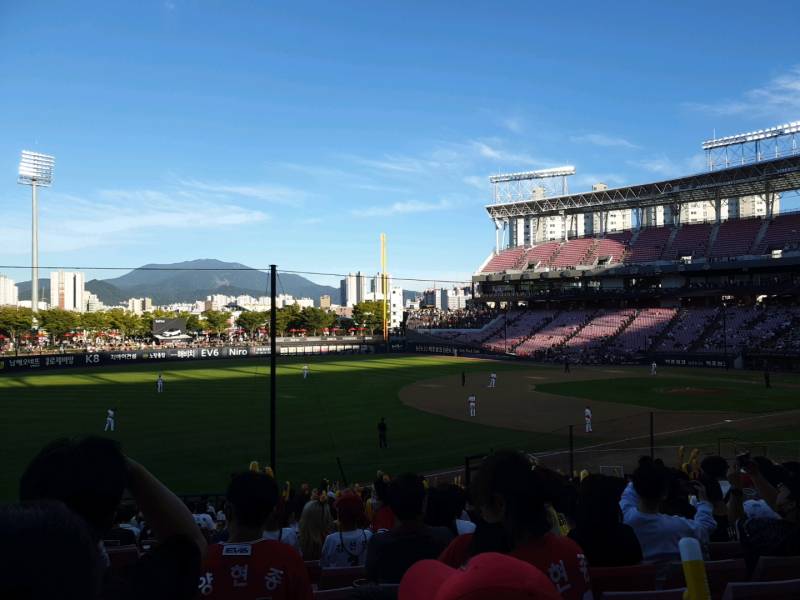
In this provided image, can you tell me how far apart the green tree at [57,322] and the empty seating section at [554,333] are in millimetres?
71290

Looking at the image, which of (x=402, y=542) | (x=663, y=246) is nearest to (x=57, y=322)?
(x=663, y=246)

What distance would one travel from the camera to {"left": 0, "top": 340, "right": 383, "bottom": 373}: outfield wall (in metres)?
60.8

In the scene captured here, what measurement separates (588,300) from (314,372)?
148 ft

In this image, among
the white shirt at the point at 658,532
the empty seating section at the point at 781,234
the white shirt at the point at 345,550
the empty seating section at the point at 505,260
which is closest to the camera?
the white shirt at the point at 658,532

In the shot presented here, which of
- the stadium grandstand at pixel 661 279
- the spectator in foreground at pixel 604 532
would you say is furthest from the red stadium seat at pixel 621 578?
the stadium grandstand at pixel 661 279

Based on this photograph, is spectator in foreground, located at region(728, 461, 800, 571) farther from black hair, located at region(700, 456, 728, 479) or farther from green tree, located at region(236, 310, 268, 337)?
green tree, located at region(236, 310, 268, 337)

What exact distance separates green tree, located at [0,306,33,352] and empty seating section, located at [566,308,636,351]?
77.4 meters

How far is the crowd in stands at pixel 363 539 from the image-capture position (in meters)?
1.53

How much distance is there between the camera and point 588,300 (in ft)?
276

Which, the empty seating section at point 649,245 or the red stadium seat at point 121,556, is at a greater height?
the empty seating section at point 649,245

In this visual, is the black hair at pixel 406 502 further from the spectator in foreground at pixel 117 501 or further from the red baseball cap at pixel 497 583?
the red baseball cap at pixel 497 583

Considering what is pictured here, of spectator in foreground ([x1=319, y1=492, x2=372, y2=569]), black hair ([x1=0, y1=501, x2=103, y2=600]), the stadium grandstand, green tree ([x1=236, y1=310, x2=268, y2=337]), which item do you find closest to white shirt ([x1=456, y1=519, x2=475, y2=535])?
spectator in foreground ([x1=319, y1=492, x2=372, y2=569])

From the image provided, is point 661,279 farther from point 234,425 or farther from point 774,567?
point 774,567

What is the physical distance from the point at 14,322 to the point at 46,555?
→ 102 m
